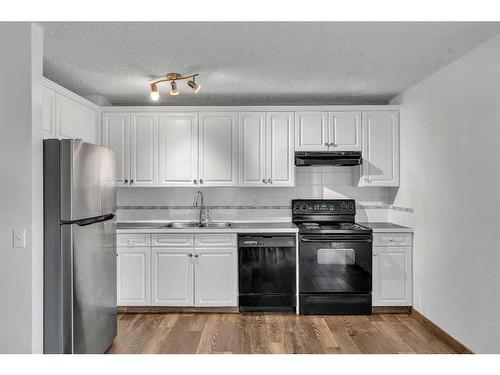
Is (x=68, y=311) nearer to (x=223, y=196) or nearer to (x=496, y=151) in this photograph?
(x=223, y=196)

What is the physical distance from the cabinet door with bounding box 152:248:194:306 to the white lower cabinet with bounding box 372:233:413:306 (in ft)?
5.96

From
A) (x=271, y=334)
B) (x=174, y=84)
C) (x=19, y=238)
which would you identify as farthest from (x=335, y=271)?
(x=19, y=238)

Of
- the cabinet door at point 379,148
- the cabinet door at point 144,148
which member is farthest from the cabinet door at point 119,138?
the cabinet door at point 379,148

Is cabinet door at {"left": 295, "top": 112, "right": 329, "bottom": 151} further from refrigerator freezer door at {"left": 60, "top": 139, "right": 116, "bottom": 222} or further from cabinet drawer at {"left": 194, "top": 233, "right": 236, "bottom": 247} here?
refrigerator freezer door at {"left": 60, "top": 139, "right": 116, "bottom": 222}

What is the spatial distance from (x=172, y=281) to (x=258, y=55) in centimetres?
226

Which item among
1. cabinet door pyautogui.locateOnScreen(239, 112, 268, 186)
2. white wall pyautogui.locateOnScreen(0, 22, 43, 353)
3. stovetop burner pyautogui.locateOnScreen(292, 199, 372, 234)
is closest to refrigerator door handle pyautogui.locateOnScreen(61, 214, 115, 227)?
white wall pyautogui.locateOnScreen(0, 22, 43, 353)

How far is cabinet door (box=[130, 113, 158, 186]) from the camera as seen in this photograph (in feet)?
13.5

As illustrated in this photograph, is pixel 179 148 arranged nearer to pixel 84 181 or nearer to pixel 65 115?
pixel 65 115

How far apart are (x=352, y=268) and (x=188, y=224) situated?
1.79 m

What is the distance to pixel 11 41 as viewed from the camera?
7.52 ft

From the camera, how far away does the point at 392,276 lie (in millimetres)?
3832

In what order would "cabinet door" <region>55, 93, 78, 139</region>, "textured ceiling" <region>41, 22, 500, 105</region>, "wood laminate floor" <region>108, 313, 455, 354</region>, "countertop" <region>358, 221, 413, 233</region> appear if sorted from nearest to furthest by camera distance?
1. "textured ceiling" <region>41, 22, 500, 105</region>
2. "wood laminate floor" <region>108, 313, 455, 354</region>
3. "cabinet door" <region>55, 93, 78, 139</region>
4. "countertop" <region>358, 221, 413, 233</region>

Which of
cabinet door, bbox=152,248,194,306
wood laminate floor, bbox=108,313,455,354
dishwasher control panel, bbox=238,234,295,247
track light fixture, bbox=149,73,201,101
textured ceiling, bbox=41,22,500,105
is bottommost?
wood laminate floor, bbox=108,313,455,354

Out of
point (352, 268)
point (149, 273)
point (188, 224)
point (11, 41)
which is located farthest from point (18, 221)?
point (352, 268)
